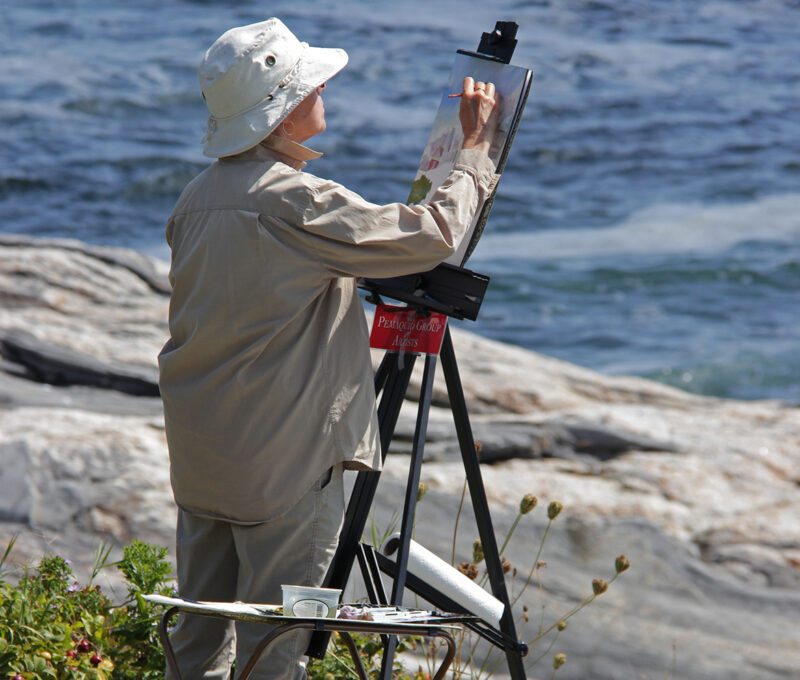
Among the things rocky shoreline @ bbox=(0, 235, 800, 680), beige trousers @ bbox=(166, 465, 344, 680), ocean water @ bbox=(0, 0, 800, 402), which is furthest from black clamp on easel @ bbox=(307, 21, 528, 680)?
ocean water @ bbox=(0, 0, 800, 402)

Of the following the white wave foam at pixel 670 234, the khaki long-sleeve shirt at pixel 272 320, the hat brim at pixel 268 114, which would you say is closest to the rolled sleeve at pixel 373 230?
the khaki long-sleeve shirt at pixel 272 320

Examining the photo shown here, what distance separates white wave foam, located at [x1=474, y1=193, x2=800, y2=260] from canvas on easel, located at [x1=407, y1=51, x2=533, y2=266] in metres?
12.5

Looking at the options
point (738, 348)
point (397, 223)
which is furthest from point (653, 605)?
point (738, 348)

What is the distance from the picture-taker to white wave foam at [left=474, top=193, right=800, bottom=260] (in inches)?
606

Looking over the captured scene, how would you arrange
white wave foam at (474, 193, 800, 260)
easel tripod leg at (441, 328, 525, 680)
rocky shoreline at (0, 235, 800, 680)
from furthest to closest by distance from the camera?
white wave foam at (474, 193, 800, 260) → rocky shoreline at (0, 235, 800, 680) → easel tripod leg at (441, 328, 525, 680)

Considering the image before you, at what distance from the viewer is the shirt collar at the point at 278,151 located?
2064 mm

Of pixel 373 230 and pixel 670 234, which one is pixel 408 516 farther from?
pixel 670 234

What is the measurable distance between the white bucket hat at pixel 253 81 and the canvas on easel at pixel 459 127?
0.44 metres

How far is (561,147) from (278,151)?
16217mm

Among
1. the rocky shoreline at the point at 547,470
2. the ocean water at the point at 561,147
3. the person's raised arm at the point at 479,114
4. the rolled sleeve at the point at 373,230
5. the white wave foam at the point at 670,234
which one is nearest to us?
the rolled sleeve at the point at 373,230

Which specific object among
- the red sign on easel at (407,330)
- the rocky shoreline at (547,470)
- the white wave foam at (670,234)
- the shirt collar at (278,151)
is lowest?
the white wave foam at (670,234)

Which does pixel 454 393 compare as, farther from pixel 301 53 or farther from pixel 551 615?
pixel 551 615

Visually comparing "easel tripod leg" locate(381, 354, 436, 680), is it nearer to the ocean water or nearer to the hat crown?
the hat crown

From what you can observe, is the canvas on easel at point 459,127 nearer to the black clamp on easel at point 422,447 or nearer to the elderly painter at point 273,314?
the black clamp on easel at point 422,447
